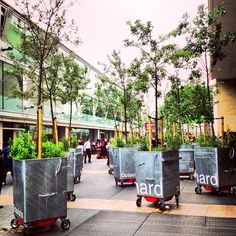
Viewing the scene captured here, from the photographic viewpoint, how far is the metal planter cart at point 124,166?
13.7 metres

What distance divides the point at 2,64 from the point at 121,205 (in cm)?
1806

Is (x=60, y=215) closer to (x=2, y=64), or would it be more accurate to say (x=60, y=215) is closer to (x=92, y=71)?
(x=2, y=64)

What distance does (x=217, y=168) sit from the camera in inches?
421

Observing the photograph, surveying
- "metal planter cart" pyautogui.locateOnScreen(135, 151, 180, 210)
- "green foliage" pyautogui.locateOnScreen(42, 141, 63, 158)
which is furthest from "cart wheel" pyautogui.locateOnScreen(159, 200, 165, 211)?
"green foliage" pyautogui.locateOnScreen(42, 141, 63, 158)

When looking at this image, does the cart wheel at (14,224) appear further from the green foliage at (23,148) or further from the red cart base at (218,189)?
the red cart base at (218,189)

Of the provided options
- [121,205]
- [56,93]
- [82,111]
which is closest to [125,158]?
[121,205]

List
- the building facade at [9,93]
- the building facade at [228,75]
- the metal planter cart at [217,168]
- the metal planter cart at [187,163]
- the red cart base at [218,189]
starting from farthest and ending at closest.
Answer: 1. the building facade at [9,93]
2. the building facade at [228,75]
3. the metal planter cart at [187,163]
4. the red cart base at [218,189]
5. the metal planter cart at [217,168]

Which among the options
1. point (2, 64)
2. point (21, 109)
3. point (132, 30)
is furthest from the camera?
point (21, 109)

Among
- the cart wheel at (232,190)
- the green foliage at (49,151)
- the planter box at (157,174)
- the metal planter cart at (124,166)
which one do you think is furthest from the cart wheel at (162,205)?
the metal planter cart at (124,166)

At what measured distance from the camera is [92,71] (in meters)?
56.7

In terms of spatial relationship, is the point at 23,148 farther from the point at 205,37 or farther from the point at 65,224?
the point at 205,37

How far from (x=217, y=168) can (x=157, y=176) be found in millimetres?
2475

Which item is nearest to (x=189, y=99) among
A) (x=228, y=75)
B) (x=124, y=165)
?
(x=228, y=75)

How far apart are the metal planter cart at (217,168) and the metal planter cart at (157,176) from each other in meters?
1.74
